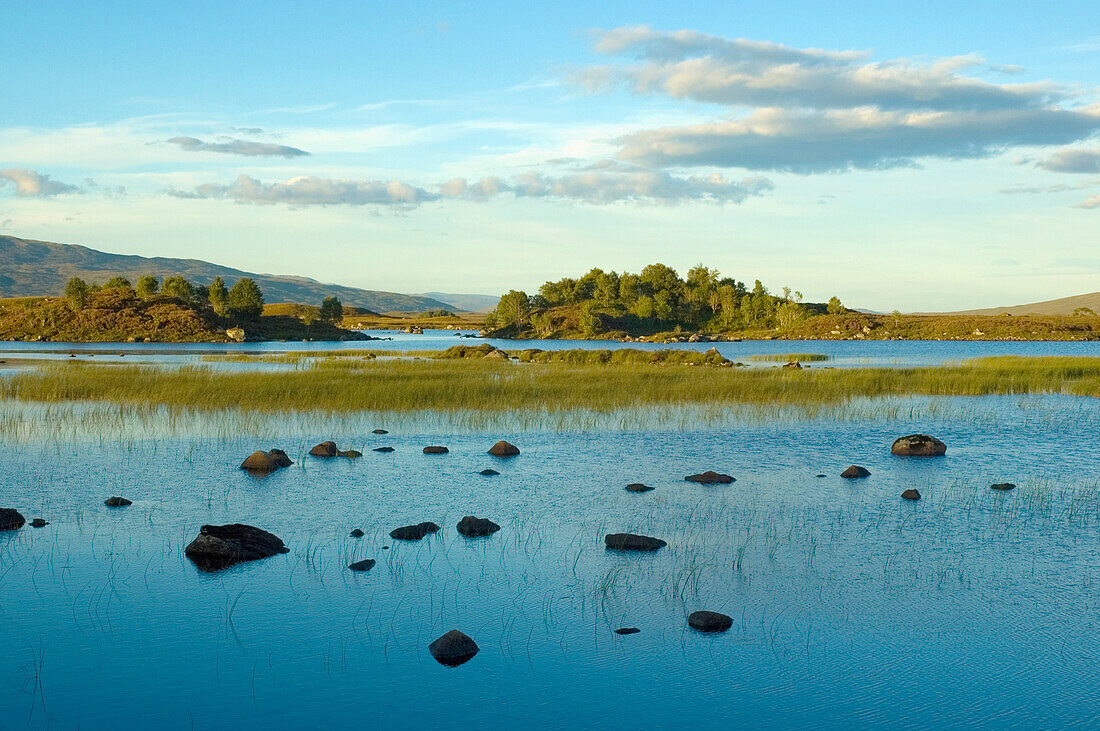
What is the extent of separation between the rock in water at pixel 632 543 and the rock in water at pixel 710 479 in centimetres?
768

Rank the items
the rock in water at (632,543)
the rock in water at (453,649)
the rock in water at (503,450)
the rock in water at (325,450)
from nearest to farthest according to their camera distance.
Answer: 1. the rock in water at (453,649)
2. the rock in water at (632,543)
3. the rock in water at (325,450)
4. the rock in water at (503,450)

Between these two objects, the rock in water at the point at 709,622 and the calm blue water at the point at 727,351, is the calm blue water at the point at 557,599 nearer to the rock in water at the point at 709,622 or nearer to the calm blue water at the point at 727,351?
the rock in water at the point at 709,622

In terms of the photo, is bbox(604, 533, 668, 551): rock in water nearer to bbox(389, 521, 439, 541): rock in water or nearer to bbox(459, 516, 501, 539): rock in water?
bbox(459, 516, 501, 539): rock in water

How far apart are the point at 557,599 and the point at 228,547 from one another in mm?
7512

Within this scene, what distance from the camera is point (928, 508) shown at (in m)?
24.0

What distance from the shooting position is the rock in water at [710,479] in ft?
88.2

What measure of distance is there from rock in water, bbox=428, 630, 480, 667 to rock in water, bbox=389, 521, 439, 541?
667 cm

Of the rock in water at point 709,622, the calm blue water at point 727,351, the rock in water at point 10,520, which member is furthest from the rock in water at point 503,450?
the calm blue water at point 727,351

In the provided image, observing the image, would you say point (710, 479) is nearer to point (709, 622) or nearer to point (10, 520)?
point (709, 622)

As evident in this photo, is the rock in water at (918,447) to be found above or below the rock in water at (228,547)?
above

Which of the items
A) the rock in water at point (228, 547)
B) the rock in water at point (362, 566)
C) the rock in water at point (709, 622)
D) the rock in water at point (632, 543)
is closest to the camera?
the rock in water at point (709, 622)

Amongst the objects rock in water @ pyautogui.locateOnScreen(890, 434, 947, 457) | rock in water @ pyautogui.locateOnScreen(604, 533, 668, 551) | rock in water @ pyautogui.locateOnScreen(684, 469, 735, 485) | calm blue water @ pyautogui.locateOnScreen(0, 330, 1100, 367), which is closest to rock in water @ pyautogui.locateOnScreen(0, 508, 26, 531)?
rock in water @ pyautogui.locateOnScreen(604, 533, 668, 551)

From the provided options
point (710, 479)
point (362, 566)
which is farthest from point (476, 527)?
point (710, 479)

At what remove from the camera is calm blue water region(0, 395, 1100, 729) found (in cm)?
1204
